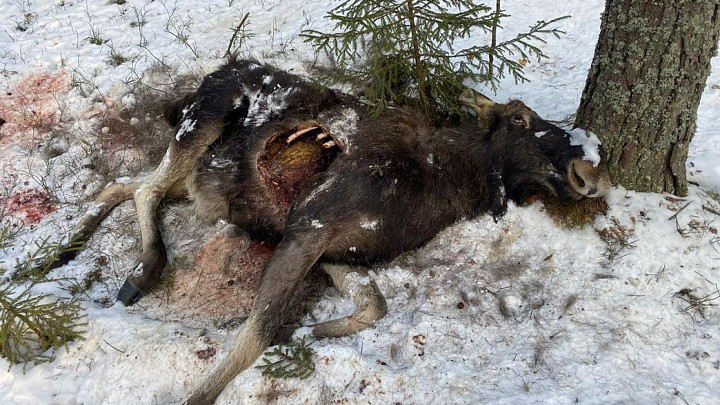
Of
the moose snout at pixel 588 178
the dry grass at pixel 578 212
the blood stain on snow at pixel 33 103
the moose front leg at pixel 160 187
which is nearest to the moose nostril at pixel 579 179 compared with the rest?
the moose snout at pixel 588 178

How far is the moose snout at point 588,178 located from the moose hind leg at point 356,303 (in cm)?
189

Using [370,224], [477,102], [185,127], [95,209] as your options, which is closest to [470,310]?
[370,224]

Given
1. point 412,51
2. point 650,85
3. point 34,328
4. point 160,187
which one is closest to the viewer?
point 34,328

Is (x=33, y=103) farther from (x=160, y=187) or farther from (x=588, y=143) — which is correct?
(x=588, y=143)

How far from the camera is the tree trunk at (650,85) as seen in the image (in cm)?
355

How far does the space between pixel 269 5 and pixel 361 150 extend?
4.39m

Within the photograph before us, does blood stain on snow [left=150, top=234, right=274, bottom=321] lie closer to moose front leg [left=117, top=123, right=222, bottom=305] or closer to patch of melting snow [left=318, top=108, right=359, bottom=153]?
moose front leg [left=117, top=123, right=222, bottom=305]

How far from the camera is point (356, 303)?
4.05 m

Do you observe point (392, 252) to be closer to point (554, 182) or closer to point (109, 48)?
point (554, 182)

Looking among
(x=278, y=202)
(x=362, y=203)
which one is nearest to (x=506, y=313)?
(x=362, y=203)

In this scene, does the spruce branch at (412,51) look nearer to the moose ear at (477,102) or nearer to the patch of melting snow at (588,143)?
the moose ear at (477,102)

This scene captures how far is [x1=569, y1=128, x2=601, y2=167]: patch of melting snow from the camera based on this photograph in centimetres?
391

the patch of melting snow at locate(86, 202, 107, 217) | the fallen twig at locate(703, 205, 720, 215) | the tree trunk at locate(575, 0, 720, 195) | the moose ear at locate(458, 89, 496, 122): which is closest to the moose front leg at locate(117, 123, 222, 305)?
the patch of melting snow at locate(86, 202, 107, 217)

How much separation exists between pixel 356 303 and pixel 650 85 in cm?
297
